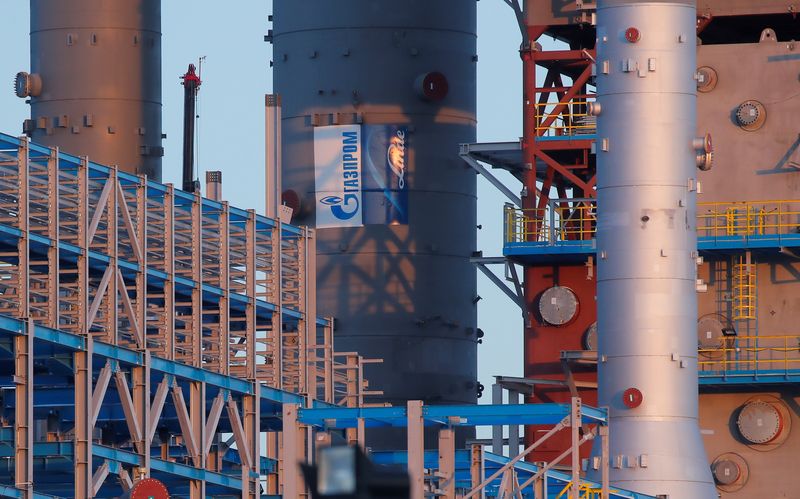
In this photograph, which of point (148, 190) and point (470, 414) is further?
point (148, 190)

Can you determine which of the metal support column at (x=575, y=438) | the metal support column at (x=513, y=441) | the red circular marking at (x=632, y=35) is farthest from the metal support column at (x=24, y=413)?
the metal support column at (x=513, y=441)

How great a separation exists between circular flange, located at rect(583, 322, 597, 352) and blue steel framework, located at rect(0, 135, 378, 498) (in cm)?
902

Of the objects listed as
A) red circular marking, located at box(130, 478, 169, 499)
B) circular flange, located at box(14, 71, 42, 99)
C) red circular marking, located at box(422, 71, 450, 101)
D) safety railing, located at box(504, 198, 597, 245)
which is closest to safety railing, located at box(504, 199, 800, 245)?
safety railing, located at box(504, 198, 597, 245)

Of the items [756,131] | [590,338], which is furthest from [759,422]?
[756,131]

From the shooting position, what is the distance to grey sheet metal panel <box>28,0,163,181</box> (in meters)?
80.4

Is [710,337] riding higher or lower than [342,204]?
lower

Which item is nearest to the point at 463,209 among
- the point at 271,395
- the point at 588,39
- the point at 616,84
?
the point at 588,39

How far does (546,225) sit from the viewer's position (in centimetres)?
6919

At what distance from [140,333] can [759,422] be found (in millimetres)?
22449

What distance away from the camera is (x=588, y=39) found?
2864 inches

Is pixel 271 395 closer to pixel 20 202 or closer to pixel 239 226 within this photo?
pixel 239 226

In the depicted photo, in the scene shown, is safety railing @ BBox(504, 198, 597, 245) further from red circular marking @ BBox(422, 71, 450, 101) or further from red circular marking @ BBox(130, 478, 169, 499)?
red circular marking @ BBox(130, 478, 169, 499)

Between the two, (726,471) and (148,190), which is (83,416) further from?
(726,471)

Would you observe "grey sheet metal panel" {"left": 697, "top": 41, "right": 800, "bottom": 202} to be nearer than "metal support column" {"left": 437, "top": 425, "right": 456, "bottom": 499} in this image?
No
